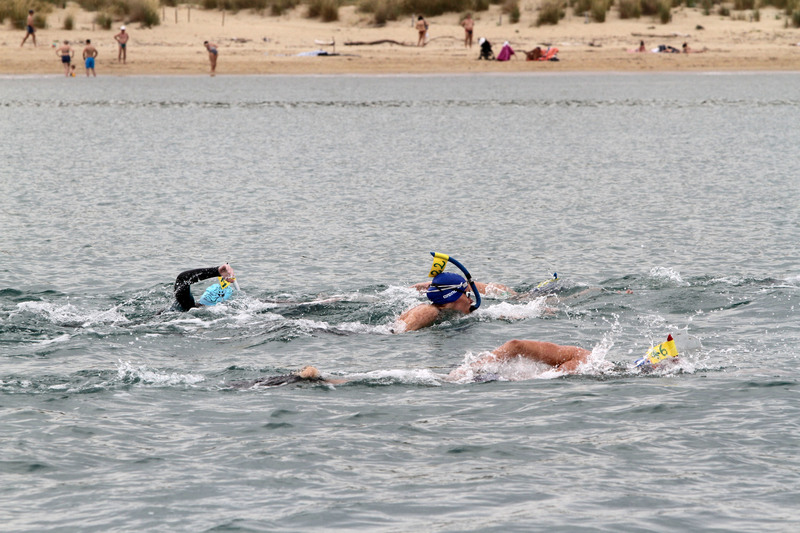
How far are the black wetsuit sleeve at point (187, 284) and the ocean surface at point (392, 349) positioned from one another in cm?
26

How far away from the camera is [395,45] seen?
63406 mm

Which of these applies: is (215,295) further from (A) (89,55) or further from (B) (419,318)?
(A) (89,55)

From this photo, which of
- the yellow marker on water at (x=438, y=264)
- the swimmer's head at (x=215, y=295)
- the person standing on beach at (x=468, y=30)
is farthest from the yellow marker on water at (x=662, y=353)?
the person standing on beach at (x=468, y=30)

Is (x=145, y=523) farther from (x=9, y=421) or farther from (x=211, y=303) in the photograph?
(x=211, y=303)

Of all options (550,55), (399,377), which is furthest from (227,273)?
(550,55)

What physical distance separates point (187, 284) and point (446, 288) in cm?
360

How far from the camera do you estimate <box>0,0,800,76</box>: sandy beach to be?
195ft

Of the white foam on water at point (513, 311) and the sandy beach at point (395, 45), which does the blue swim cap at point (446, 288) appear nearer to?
the white foam on water at point (513, 311)

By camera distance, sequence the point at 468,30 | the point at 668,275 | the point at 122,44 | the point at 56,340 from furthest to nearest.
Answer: the point at 468,30 → the point at 122,44 → the point at 668,275 → the point at 56,340

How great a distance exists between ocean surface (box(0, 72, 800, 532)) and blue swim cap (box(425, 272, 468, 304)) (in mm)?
287

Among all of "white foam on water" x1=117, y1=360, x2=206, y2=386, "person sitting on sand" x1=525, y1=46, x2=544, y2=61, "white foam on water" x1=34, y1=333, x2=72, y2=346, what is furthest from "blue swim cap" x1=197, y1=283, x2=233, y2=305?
"person sitting on sand" x1=525, y1=46, x2=544, y2=61

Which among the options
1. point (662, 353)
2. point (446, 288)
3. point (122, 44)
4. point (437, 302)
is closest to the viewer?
point (662, 353)

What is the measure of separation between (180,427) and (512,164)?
24.5 m

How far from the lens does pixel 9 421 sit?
11.3 m
